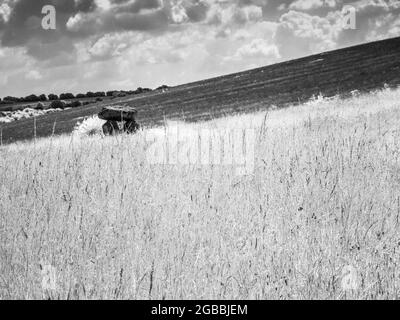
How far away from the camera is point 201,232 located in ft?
8.22

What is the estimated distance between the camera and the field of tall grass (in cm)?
195

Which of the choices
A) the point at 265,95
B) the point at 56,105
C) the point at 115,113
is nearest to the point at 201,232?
the point at 115,113

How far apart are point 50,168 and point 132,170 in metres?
0.90

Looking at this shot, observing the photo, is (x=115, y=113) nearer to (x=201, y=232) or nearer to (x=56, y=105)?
(x=201, y=232)

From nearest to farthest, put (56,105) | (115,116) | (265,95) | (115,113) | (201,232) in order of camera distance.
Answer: (201,232), (115,113), (115,116), (265,95), (56,105)

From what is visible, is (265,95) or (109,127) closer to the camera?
(109,127)

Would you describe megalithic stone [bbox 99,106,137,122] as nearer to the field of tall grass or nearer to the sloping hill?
the sloping hill

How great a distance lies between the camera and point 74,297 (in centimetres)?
181

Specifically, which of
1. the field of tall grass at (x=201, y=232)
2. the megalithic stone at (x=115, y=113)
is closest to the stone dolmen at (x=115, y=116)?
the megalithic stone at (x=115, y=113)

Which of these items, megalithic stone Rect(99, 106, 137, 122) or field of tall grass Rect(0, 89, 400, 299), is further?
megalithic stone Rect(99, 106, 137, 122)

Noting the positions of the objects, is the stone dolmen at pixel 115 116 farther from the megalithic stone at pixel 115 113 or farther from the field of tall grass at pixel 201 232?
the field of tall grass at pixel 201 232

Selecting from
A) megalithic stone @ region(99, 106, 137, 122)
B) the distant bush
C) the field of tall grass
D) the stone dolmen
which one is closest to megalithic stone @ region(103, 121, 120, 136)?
the stone dolmen
